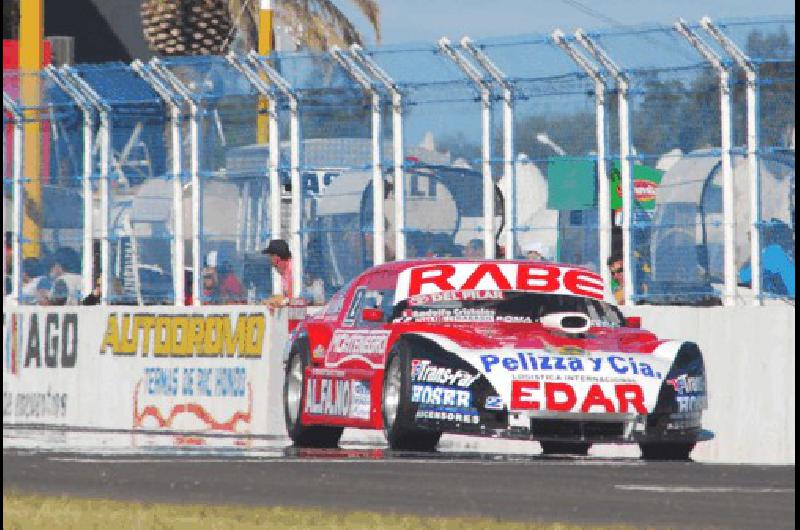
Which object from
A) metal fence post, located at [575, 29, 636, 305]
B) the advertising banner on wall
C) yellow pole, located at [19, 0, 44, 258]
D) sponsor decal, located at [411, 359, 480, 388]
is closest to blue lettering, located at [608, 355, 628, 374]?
sponsor decal, located at [411, 359, 480, 388]

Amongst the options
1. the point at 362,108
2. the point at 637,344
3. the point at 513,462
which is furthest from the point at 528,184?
the point at 513,462

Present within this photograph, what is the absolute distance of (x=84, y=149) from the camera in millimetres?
24125

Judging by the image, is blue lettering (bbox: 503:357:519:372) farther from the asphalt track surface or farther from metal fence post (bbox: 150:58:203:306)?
metal fence post (bbox: 150:58:203:306)

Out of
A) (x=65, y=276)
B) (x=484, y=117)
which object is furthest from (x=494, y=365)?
(x=65, y=276)

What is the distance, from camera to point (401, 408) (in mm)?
16469

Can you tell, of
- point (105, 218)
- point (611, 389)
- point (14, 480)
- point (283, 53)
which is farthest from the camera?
point (105, 218)

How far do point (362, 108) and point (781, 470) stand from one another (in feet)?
23.8

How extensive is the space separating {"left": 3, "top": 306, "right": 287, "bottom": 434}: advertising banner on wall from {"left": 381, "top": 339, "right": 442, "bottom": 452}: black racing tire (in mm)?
4511

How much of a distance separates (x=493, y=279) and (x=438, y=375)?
170cm

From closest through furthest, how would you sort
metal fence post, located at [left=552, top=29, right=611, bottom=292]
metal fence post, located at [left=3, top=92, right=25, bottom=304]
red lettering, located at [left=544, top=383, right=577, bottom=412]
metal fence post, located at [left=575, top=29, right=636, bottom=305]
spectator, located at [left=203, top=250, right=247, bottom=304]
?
1. red lettering, located at [left=544, top=383, right=577, bottom=412]
2. metal fence post, located at [left=575, top=29, right=636, bottom=305]
3. metal fence post, located at [left=552, top=29, right=611, bottom=292]
4. spectator, located at [left=203, top=250, right=247, bottom=304]
5. metal fence post, located at [left=3, top=92, right=25, bottom=304]

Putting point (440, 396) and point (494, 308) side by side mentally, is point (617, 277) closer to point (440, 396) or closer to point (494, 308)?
point (494, 308)

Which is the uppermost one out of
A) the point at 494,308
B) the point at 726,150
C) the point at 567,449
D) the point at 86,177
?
the point at 86,177

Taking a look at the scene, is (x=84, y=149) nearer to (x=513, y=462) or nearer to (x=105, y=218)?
(x=105, y=218)

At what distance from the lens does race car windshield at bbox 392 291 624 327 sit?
57.2ft
